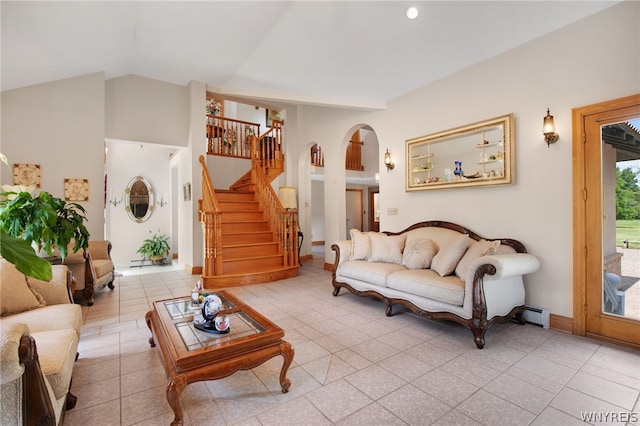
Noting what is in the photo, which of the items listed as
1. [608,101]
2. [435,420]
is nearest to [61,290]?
[435,420]

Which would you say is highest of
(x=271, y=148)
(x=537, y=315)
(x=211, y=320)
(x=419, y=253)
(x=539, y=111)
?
(x=271, y=148)

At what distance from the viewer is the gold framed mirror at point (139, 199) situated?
7480mm

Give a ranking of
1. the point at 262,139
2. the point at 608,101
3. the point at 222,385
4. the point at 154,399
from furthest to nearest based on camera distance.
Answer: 1. the point at 262,139
2. the point at 608,101
3. the point at 222,385
4. the point at 154,399

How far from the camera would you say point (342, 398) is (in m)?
1.93

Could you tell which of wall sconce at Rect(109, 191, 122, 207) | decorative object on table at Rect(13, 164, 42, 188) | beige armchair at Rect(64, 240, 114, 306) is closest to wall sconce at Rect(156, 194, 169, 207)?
wall sconce at Rect(109, 191, 122, 207)

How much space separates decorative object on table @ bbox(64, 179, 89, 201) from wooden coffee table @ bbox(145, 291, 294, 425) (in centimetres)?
375

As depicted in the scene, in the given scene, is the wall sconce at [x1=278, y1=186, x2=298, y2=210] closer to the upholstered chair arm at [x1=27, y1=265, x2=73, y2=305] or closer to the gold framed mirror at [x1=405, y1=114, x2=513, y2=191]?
the gold framed mirror at [x1=405, y1=114, x2=513, y2=191]

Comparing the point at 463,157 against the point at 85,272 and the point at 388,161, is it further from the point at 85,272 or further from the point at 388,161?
the point at 85,272

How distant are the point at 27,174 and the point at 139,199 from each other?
3.16m

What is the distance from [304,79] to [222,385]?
4.01 metres

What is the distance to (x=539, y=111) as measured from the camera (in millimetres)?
3172

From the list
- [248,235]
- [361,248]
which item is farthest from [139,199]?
[361,248]

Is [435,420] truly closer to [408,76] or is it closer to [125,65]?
[408,76]

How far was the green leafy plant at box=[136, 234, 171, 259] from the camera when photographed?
23.9 ft
